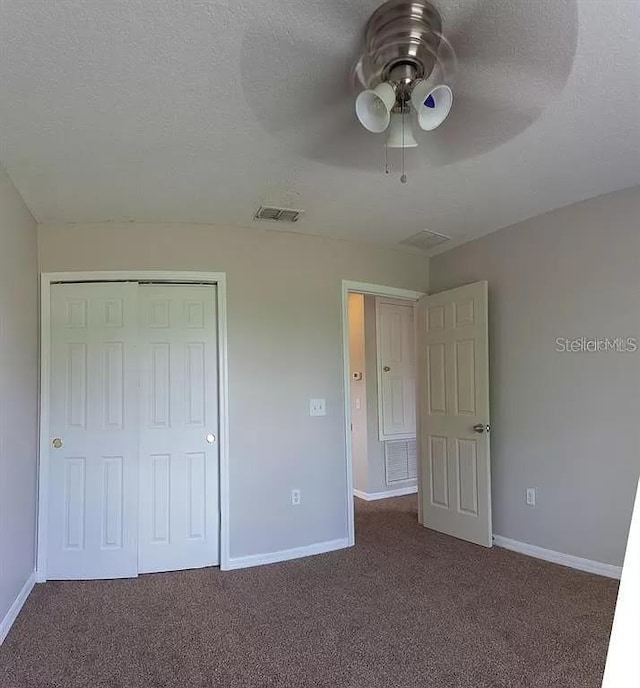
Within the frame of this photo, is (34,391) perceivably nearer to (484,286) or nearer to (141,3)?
(141,3)

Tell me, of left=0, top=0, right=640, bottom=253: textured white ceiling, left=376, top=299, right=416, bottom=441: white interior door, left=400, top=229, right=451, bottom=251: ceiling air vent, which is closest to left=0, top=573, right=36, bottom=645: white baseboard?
left=0, top=0, right=640, bottom=253: textured white ceiling

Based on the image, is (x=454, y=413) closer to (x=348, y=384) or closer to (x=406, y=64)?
(x=348, y=384)

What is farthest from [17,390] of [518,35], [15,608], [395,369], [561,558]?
[395,369]

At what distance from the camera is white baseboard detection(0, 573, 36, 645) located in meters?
2.42

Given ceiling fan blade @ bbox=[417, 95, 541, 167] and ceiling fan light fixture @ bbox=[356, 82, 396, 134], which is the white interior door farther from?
ceiling fan light fixture @ bbox=[356, 82, 396, 134]

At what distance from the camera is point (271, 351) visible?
3572mm

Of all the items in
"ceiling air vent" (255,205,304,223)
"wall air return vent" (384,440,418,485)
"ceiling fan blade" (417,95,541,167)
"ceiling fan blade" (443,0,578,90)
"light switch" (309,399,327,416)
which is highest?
"ceiling fan blade" (443,0,578,90)

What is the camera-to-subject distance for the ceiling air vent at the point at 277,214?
3.19 metres

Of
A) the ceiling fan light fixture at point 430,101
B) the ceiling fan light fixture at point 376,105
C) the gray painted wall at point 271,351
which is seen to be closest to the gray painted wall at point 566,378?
the gray painted wall at point 271,351

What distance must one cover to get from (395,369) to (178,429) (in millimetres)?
2713

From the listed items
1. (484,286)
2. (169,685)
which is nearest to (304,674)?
(169,685)

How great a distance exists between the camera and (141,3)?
1.47 meters

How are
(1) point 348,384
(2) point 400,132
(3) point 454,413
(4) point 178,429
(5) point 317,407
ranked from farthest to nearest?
(3) point 454,413
(1) point 348,384
(5) point 317,407
(4) point 178,429
(2) point 400,132

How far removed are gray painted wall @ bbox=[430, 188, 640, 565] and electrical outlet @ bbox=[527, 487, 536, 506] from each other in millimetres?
45
